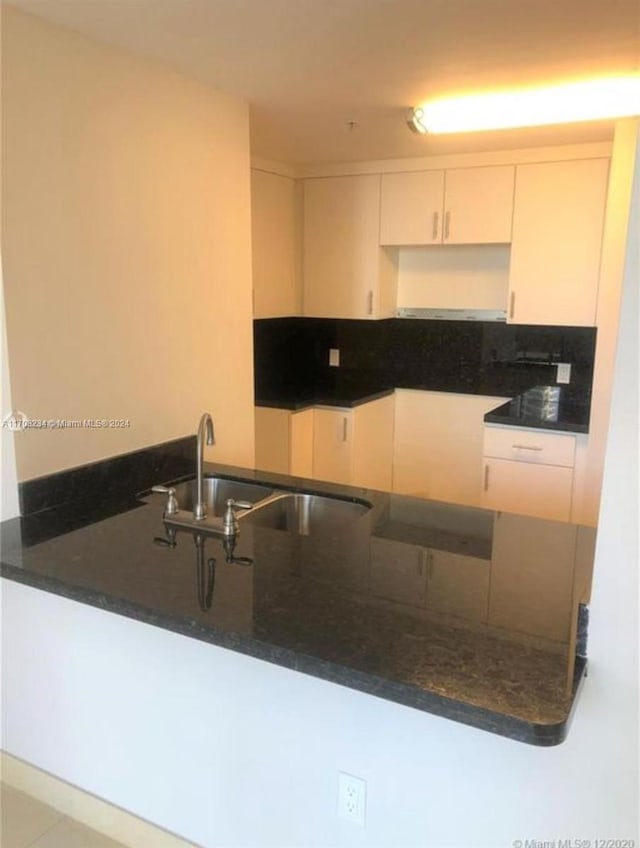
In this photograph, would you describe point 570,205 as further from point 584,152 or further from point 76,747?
point 76,747

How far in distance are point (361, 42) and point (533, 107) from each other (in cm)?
86

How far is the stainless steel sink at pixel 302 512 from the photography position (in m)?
2.13

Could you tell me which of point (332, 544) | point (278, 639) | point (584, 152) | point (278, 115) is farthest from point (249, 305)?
point (584, 152)

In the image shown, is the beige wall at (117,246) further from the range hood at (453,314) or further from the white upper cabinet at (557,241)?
the range hood at (453,314)

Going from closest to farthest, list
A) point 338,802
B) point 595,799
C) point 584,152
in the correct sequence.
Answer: point 595,799 → point 338,802 → point 584,152

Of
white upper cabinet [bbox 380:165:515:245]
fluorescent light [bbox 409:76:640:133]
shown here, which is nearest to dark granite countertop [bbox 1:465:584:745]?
fluorescent light [bbox 409:76:640:133]

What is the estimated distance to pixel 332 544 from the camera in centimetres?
176

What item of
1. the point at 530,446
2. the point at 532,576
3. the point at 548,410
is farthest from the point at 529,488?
the point at 532,576

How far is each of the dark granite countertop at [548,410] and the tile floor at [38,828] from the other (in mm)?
2366

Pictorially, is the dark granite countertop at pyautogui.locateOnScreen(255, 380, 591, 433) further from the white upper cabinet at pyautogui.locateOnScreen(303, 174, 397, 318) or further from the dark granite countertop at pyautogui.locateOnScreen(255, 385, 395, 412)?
the white upper cabinet at pyautogui.locateOnScreen(303, 174, 397, 318)

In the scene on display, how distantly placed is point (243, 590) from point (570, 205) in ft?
8.98

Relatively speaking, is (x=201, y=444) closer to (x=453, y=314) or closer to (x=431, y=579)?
(x=431, y=579)

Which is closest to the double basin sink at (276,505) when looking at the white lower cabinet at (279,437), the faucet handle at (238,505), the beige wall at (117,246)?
the faucet handle at (238,505)

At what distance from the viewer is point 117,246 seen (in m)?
A: 2.01
